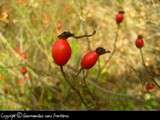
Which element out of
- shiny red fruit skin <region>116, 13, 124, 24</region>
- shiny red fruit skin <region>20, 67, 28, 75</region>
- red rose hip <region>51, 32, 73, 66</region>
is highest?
shiny red fruit skin <region>116, 13, 124, 24</region>

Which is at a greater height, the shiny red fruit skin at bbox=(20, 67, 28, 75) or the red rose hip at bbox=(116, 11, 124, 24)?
the red rose hip at bbox=(116, 11, 124, 24)

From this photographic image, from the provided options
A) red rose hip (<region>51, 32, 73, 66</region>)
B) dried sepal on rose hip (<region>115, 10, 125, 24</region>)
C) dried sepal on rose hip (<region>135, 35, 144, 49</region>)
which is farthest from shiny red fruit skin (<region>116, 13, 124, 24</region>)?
red rose hip (<region>51, 32, 73, 66</region>)

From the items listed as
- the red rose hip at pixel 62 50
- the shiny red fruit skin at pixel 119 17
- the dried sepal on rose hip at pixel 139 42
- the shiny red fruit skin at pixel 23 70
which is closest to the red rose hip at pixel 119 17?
the shiny red fruit skin at pixel 119 17

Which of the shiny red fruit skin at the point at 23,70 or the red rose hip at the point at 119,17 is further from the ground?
the red rose hip at the point at 119,17

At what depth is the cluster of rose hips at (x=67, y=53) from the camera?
1.82m

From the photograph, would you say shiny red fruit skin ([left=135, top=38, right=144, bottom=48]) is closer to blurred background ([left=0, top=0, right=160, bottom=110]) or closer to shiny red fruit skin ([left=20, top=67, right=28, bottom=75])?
blurred background ([left=0, top=0, right=160, bottom=110])

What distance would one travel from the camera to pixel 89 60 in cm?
185

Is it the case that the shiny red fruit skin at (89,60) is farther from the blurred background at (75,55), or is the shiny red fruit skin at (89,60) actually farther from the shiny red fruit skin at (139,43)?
the shiny red fruit skin at (139,43)

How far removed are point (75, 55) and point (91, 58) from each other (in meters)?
0.08

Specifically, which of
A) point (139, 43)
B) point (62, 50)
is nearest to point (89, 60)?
point (62, 50)

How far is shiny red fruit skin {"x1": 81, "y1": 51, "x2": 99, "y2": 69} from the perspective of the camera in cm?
185

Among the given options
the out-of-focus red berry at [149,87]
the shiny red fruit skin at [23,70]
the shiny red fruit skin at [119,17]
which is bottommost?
the out-of-focus red berry at [149,87]

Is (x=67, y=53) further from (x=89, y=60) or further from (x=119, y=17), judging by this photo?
(x=119, y=17)
